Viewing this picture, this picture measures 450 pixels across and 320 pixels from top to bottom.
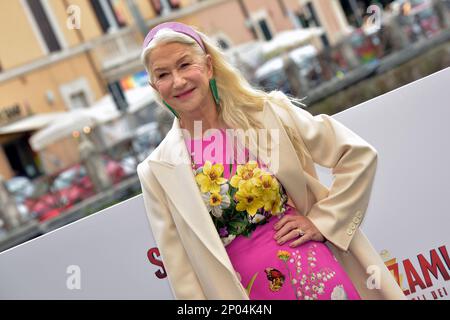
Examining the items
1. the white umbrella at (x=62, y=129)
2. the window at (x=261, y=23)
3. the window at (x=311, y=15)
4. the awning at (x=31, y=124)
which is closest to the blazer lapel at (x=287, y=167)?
the white umbrella at (x=62, y=129)

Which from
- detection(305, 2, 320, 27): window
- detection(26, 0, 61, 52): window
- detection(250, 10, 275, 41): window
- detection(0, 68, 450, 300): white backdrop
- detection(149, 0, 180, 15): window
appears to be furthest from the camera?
detection(305, 2, 320, 27): window

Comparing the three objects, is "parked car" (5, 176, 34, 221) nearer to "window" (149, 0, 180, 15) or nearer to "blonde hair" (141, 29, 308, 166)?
"window" (149, 0, 180, 15)

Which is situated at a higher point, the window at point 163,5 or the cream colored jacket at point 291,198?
the window at point 163,5

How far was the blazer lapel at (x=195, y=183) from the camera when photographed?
214 cm

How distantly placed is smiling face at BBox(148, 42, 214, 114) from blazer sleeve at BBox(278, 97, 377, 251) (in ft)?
0.86

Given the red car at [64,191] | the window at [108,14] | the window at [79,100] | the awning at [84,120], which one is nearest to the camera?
the red car at [64,191]

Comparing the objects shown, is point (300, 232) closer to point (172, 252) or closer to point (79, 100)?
point (172, 252)

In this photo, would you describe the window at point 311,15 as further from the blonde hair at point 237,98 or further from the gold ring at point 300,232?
the gold ring at point 300,232

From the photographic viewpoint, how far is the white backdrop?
280 cm

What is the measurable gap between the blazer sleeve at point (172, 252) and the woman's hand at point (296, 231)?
239mm

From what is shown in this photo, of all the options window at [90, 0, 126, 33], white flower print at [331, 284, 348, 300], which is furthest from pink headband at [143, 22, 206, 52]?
window at [90, 0, 126, 33]

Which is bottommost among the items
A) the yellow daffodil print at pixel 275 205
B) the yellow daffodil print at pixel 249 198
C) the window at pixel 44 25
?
the yellow daffodil print at pixel 275 205

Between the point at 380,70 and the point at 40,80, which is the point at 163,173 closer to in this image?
the point at 380,70

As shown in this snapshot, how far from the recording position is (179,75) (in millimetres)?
2174
